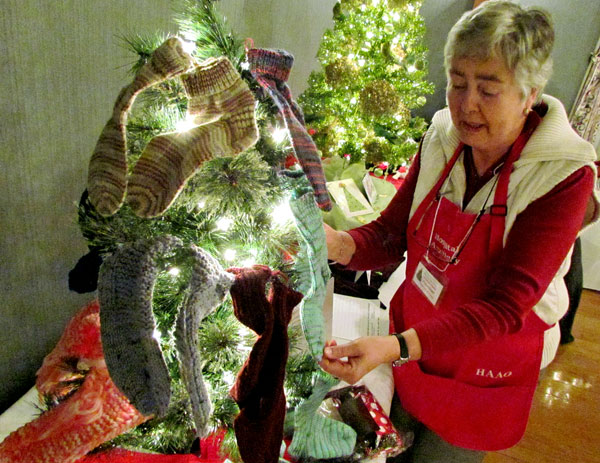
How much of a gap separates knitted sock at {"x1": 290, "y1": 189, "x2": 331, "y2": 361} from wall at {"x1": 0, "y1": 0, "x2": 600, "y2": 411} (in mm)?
473

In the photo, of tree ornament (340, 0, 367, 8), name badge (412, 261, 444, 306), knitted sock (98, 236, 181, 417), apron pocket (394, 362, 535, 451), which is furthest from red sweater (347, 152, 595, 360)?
tree ornament (340, 0, 367, 8)

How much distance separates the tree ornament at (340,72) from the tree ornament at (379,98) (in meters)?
0.08

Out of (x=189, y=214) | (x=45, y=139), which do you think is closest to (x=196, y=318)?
(x=189, y=214)

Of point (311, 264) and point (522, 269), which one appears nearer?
point (311, 264)

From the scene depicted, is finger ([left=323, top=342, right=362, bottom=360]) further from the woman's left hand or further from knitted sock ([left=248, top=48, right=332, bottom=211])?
knitted sock ([left=248, top=48, right=332, bottom=211])

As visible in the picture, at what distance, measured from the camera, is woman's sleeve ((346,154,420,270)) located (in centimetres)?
107

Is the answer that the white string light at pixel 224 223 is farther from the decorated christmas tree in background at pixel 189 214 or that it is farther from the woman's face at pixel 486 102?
the woman's face at pixel 486 102

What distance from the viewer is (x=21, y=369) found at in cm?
82

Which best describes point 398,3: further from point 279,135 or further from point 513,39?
point 279,135

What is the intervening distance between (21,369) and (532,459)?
1.96 meters

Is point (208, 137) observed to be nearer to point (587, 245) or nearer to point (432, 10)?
point (587, 245)

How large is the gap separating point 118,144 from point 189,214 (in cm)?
17

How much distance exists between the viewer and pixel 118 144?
1.28ft

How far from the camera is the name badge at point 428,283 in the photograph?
0.97 m
